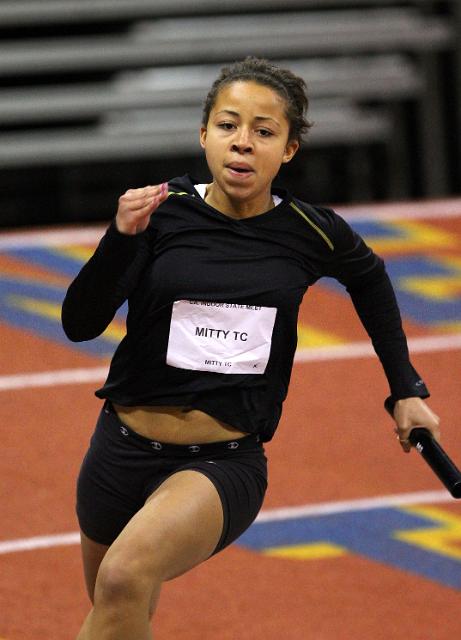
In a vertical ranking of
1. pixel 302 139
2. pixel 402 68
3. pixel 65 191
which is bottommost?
pixel 65 191

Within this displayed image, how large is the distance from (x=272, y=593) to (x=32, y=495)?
1.06 meters

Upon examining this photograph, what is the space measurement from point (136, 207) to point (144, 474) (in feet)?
1.95

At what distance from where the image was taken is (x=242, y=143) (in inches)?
104

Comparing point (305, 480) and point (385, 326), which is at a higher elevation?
point (385, 326)

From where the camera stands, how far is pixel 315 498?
464cm

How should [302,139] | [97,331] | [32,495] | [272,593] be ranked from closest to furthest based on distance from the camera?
[97,331], [302,139], [272,593], [32,495]

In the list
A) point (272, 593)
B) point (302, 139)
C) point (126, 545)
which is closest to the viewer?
point (126, 545)

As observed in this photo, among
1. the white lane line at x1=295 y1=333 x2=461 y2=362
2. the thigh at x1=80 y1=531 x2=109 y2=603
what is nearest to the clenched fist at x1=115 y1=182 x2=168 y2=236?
the thigh at x1=80 y1=531 x2=109 y2=603

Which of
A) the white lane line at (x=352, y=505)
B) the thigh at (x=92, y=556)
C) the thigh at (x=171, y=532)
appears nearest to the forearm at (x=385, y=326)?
Answer: the thigh at (x=171, y=532)

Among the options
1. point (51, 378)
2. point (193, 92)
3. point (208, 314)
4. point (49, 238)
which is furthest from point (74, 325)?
point (193, 92)

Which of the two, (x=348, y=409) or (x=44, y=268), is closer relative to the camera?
(x=348, y=409)

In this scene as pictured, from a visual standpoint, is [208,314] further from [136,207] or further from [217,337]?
[136,207]

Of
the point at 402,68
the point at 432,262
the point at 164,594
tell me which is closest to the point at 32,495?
the point at 164,594

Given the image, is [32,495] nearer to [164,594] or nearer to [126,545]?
[164,594]
